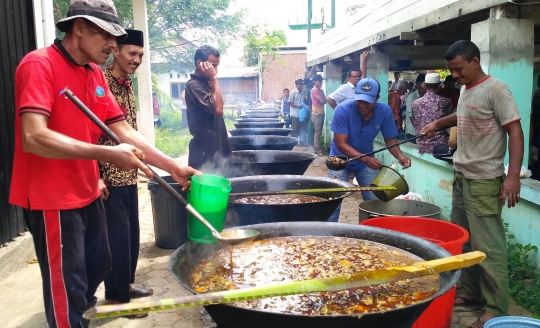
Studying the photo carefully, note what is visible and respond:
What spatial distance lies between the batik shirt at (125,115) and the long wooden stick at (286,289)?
6.90 feet

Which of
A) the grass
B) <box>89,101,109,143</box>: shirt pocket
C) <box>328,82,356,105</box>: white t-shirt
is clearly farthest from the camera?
the grass

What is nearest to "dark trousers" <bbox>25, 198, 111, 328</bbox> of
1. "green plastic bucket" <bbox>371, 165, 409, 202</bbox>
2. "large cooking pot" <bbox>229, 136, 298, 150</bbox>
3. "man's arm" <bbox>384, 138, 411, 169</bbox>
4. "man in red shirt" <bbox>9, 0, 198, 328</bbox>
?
"man in red shirt" <bbox>9, 0, 198, 328</bbox>

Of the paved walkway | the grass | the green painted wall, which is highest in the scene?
the green painted wall

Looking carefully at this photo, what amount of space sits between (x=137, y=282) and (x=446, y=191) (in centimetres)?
429

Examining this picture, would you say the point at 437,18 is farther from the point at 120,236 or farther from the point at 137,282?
the point at 137,282

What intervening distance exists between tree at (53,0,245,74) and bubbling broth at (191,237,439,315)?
57.7 feet

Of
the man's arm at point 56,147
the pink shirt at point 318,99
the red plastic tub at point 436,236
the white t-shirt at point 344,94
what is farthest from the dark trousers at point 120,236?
the pink shirt at point 318,99

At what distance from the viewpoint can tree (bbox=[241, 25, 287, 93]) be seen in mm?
28970

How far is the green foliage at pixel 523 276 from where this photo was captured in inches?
156

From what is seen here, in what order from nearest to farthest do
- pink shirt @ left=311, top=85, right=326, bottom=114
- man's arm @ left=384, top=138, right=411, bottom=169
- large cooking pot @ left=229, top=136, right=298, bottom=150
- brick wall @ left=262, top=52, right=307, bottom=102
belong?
man's arm @ left=384, top=138, right=411, bottom=169 < large cooking pot @ left=229, top=136, right=298, bottom=150 < pink shirt @ left=311, top=85, right=326, bottom=114 < brick wall @ left=262, top=52, right=307, bottom=102

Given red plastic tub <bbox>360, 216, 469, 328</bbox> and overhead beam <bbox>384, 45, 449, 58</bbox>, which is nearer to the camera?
red plastic tub <bbox>360, 216, 469, 328</bbox>

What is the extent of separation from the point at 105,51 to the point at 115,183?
131 centimetres

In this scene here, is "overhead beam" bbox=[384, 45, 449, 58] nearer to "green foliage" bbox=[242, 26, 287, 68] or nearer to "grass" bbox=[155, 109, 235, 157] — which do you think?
"grass" bbox=[155, 109, 235, 157]

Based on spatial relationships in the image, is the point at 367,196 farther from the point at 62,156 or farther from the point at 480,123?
the point at 62,156
